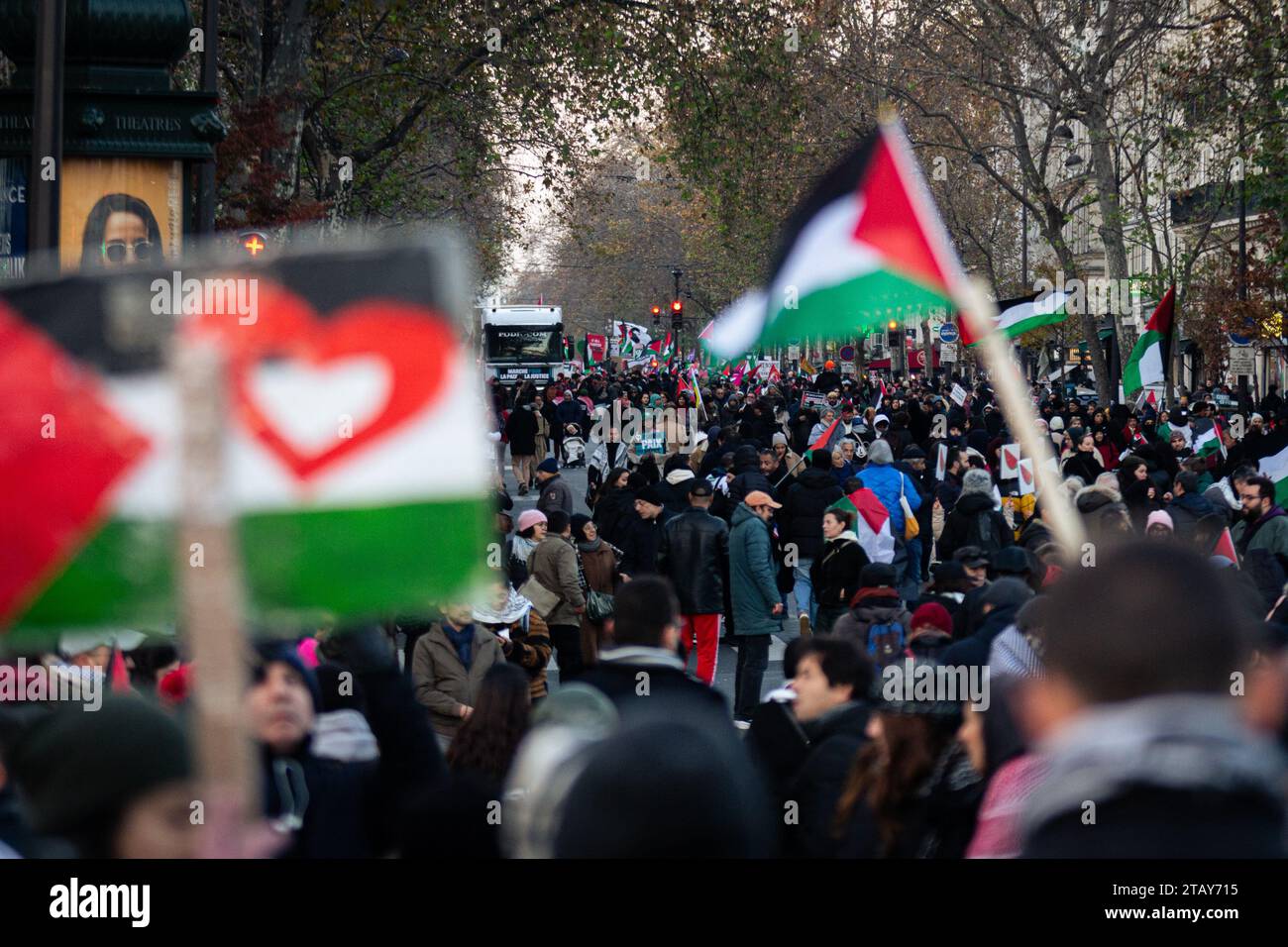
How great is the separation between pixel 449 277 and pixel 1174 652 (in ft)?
4.64

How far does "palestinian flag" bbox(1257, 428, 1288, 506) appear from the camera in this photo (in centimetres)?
1498

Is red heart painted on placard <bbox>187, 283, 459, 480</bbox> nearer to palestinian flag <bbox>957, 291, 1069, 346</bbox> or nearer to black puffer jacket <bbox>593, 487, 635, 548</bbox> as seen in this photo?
black puffer jacket <bbox>593, 487, 635, 548</bbox>

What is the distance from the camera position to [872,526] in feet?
44.2

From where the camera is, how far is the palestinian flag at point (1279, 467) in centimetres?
1498

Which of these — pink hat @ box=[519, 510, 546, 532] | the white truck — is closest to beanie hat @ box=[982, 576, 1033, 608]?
pink hat @ box=[519, 510, 546, 532]

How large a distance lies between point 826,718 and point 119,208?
20.3ft

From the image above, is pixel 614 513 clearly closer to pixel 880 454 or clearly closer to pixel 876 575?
pixel 880 454

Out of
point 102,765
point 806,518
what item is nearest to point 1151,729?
point 102,765

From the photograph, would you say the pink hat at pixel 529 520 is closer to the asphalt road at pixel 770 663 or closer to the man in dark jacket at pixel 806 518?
the asphalt road at pixel 770 663

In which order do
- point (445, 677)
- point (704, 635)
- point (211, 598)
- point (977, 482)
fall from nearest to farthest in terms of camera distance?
point (211, 598) < point (445, 677) < point (704, 635) < point (977, 482)

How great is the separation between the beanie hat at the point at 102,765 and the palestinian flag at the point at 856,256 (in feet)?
9.70

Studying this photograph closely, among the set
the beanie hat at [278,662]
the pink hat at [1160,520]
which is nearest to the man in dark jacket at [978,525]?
the pink hat at [1160,520]

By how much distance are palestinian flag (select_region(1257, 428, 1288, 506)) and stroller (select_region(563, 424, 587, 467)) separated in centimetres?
1817
